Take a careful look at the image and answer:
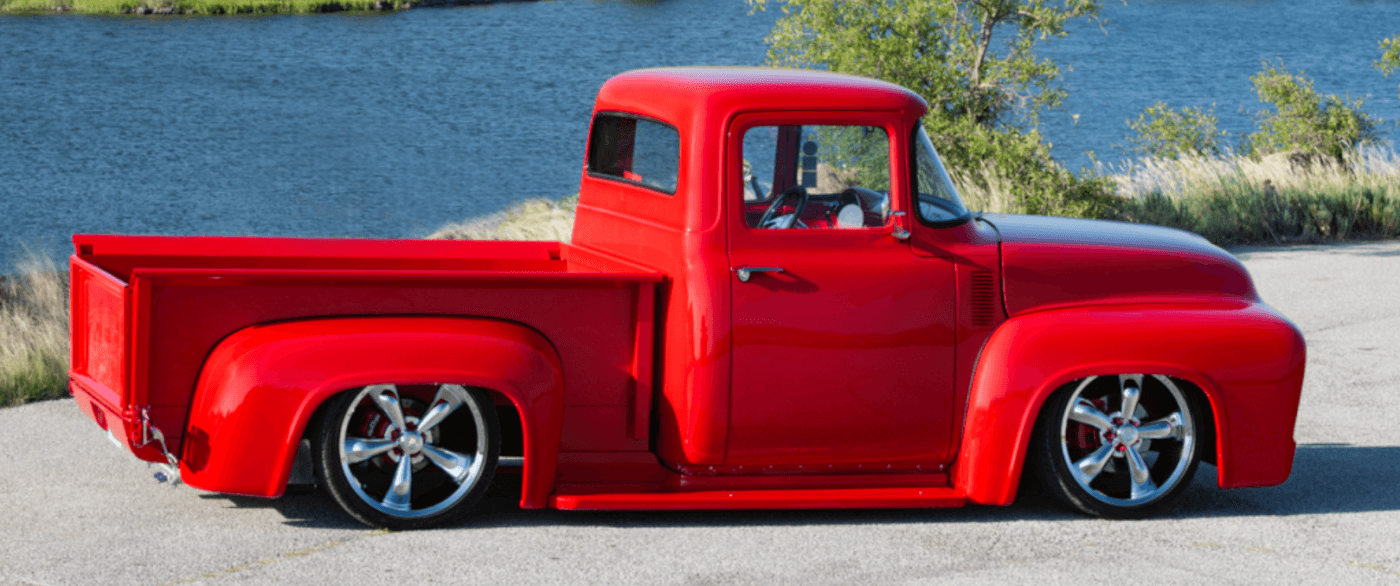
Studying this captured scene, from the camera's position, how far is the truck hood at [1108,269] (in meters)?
5.04

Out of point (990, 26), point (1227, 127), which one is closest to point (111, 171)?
point (990, 26)

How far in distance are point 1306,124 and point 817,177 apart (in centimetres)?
1420

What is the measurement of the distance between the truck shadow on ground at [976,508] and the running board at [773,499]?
0.13m

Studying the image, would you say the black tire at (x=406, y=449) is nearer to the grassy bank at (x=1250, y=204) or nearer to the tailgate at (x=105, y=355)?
the tailgate at (x=105, y=355)

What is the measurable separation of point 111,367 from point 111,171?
24652mm

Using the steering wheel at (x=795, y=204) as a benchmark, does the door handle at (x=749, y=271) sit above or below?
Answer: below

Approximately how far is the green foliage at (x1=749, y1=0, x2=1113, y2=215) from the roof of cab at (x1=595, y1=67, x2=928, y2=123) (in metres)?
7.17

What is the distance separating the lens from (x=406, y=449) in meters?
4.71

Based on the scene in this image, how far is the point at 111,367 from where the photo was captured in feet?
15.2

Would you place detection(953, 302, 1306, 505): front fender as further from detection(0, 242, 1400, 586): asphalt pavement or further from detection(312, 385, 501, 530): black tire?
detection(312, 385, 501, 530): black tire

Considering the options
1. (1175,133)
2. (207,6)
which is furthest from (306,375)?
(207,6)

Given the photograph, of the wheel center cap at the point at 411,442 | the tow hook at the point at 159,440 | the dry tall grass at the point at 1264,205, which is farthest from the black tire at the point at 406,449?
the dry tall grass at the point at 1264,205

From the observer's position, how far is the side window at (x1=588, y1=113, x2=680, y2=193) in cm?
508

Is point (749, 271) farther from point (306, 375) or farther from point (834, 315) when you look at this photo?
point (306, 375)
